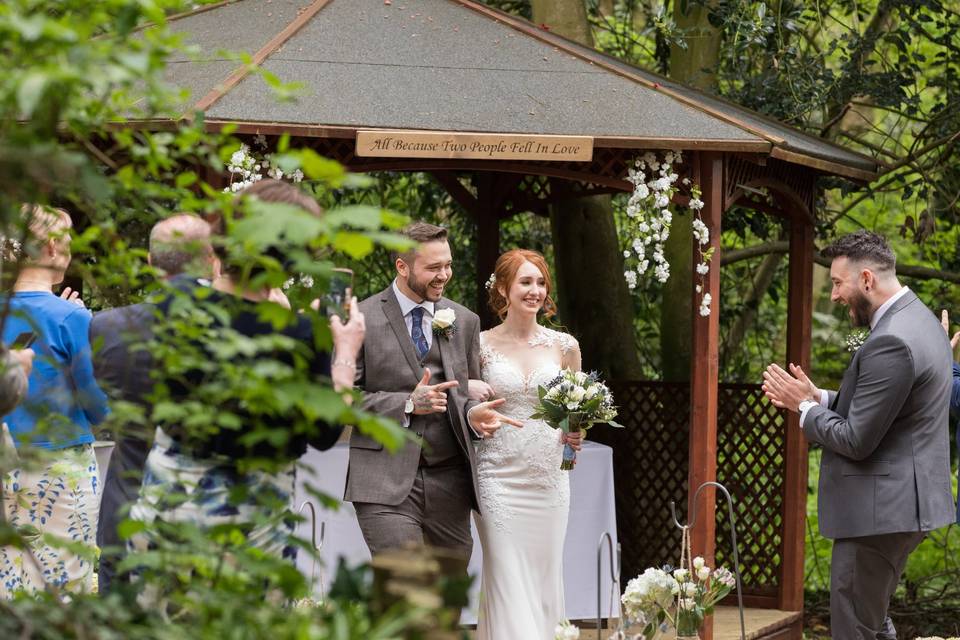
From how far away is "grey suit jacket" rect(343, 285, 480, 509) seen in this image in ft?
18.5

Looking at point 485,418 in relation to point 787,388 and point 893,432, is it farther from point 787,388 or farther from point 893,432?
point 893,432

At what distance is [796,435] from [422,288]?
11.4ft

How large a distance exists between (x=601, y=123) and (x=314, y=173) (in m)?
4.53

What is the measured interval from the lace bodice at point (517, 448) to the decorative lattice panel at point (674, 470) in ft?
8.93

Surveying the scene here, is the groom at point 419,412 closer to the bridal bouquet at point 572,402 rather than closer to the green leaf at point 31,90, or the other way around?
the bridal bouquet at point 572,402

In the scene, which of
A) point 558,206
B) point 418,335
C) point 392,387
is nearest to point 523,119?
point 418,335

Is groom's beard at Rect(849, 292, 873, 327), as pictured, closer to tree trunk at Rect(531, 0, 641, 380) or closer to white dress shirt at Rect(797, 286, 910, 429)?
white dress shirt at Rect(797, 286, 910, 429)

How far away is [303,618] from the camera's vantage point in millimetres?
2418

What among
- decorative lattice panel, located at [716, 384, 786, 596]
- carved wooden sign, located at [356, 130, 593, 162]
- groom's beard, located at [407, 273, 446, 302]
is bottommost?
decorative lattice panel, located at [716, 384, 786, 596]

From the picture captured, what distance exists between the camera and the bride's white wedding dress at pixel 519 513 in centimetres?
625

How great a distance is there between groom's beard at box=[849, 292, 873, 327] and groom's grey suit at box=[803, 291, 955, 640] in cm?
9

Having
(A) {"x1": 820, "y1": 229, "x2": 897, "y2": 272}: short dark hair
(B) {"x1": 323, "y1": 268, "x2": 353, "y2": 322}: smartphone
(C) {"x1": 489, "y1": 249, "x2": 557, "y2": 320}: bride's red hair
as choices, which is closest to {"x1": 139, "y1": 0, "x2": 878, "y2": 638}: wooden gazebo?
(C) {"x1": 489, "y1": 249, "x2": 557, "y2": 320}: bride's red hair

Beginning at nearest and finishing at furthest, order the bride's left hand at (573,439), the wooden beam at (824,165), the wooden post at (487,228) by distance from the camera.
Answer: the bride's left hand at (573,439) < the wooden beam at (824,165) < the wooden post at (487,228)

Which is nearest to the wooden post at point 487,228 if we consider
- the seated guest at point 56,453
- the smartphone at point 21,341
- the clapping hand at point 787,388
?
the clapping hand at point 787,388
